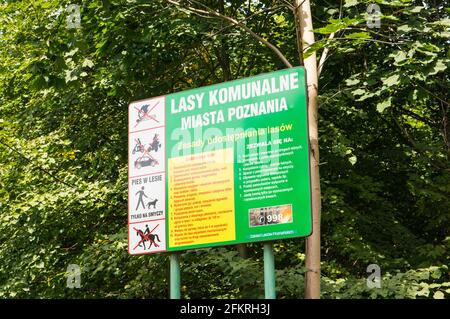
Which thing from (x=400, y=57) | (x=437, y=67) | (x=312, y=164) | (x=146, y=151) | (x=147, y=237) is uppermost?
(x=400, y=57)

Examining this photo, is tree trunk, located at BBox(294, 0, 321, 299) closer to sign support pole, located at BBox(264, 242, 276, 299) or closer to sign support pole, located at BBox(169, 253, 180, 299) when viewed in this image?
sign support pole, located at BBox(169, 253, 180, 299)

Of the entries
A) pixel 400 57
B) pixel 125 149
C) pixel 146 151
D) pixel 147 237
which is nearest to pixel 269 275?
pixel 147 237

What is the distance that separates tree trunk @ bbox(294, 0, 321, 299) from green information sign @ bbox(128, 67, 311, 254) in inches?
109

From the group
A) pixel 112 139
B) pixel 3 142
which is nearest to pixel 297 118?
pixel 3 142

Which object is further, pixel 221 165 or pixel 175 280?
pixel 175 280

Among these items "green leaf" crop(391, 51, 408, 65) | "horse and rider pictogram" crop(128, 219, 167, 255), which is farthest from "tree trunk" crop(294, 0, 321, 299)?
"horse and rider pictogram" crop(128, 219, 167, 255)

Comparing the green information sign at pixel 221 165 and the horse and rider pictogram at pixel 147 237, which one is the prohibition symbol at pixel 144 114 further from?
the horse and rider pictogram at pixel 147 237

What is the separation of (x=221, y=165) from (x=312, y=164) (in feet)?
9.88

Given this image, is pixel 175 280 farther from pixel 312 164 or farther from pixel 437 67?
pixel 437 67

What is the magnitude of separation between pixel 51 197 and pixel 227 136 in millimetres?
8400

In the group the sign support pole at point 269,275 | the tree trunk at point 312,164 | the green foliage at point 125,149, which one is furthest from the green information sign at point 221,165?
the green foliage at point 125,149

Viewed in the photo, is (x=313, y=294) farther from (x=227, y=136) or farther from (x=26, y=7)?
(x=26, y=7)

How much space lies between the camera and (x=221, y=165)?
24.1 ft

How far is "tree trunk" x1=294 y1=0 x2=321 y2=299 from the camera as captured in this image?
980cm
